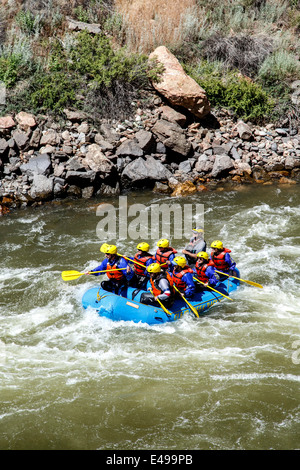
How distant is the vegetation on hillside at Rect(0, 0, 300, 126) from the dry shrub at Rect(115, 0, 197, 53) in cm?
4

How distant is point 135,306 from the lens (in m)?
6.50

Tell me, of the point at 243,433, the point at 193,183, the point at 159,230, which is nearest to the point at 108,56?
the point at 193,183

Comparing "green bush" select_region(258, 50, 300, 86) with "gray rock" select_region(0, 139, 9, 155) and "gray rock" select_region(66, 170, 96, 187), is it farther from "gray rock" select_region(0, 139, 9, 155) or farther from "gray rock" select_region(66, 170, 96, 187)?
"gray rock" select_region(0, 139, 9, 155)

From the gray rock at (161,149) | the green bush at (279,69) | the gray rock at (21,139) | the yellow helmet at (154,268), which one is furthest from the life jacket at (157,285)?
the green bush at (279,69)

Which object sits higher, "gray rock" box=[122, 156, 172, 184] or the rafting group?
"gray rock" box=[122, 156, 172, 184]

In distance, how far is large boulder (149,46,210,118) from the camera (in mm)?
13141

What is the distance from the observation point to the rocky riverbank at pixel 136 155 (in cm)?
1128

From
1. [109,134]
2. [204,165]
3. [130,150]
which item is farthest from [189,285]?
[109,134]

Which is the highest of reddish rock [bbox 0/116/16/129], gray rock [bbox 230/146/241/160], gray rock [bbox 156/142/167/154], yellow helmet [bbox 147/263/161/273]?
reddish rock [bbox 0/116/16/129]

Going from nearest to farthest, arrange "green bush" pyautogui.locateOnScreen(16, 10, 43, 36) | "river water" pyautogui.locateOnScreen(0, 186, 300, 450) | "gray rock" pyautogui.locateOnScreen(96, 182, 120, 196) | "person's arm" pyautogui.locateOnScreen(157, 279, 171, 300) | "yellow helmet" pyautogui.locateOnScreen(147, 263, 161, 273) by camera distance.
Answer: "river water" pyautogui.locateOnScreen(0, 186, 300, 450) → "person's arm" pyautogui.locateOnScreen(157, 279, 171, 300) → "yellow helmet" pyautogui.locateOnScreen(147, 263, 161, 273) → "gray rock" pyautogui.locateOnScreen(96, 182, 120, 196) → "green bush" pyautogui.locateOnScreen(16, 10, 43, 36)

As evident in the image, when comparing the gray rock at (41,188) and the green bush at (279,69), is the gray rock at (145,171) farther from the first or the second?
the green bush at (279,69)

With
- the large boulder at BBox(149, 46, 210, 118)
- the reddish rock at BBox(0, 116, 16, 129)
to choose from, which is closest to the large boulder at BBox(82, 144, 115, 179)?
the reddish rock at BBox(0, 116, 16, 129)

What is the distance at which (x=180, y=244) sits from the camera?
942 cm

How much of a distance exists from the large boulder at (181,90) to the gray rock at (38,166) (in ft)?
16.1
